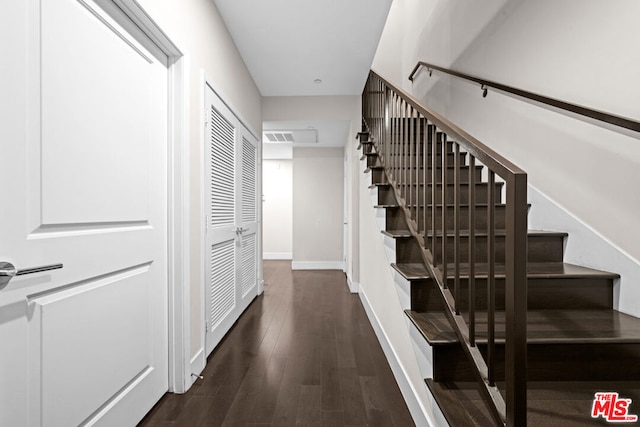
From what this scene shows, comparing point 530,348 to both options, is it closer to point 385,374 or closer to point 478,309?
point 478,309

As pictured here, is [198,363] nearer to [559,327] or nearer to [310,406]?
[310,406]

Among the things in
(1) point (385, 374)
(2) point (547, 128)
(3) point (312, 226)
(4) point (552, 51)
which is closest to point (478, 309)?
(1) point (385, 374)

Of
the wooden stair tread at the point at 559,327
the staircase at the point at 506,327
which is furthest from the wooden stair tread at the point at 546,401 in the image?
the wooden stair tread at the point at 559,327

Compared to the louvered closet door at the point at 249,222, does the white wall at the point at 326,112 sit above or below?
above

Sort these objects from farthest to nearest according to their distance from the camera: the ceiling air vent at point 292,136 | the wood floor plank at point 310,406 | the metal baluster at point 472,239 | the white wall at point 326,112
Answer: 1. the ceiling air vent at point 292,136
2. the white wall at point 326,112
3. the wood floor plank at point 310,406
4. the metal baluster at point 472,239

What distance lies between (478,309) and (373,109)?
221cm

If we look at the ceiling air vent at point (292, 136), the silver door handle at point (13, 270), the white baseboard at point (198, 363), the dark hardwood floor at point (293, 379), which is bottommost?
the dark hardwood floor at point (293, 379)

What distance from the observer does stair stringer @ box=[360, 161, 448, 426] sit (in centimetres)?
142

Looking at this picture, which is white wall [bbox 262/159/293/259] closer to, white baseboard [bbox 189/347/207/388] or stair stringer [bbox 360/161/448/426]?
stair stringer [bbox 360/161/448/426]

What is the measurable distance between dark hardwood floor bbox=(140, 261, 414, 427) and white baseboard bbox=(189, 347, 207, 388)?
0.16 feet

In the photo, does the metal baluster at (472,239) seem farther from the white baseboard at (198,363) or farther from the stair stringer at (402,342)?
the white baseboard at (198,363)

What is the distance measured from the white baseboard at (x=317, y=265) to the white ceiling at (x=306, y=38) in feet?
11.2

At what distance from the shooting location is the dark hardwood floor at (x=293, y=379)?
1.67 metres

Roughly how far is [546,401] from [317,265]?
5219 mm
